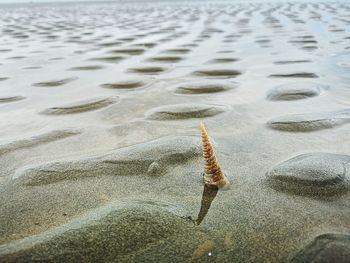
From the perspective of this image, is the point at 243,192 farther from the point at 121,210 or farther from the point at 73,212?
the point at 73,212

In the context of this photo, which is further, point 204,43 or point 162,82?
point 204,43

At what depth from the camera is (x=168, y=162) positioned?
1880mm

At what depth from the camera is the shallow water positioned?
128cm

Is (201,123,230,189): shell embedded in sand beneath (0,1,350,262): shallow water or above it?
above

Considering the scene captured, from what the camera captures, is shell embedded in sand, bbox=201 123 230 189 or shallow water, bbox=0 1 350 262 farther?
shell embedded in sand, bbox=201 123 230 189

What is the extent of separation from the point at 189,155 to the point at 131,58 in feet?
12.1

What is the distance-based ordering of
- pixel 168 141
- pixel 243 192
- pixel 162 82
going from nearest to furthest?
1. pixel 243 192
2. pixel 168 141
3. pixel 162 82

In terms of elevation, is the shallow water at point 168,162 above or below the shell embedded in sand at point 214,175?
below

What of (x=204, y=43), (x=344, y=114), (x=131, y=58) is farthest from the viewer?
(x=204, y=43)

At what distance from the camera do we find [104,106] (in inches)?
119

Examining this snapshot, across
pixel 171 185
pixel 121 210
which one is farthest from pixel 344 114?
pixel 121 210

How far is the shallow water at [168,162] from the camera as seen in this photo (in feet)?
4.18

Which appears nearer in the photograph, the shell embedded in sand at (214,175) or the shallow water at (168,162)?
the shallow water at (168,162)

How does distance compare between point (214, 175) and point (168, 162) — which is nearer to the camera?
point (214, 175)
